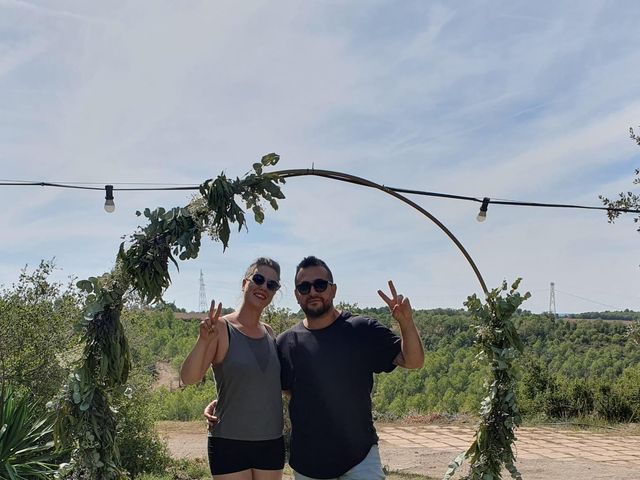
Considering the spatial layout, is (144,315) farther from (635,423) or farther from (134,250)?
(635,423)

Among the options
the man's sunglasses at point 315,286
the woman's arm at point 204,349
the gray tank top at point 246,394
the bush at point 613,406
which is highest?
the man's sunglasses at point 315,286

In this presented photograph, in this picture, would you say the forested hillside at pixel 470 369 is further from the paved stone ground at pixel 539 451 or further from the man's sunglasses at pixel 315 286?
the paved stone ground at pixel 539 451

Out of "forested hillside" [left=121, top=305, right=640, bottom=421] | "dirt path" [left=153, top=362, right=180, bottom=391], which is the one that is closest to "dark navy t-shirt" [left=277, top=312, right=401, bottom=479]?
"forested hillside" [left=121, top=305, right=640, bottom=421]

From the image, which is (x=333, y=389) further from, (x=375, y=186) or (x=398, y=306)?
(x=375, y=186)

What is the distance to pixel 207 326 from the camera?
276 centimetres

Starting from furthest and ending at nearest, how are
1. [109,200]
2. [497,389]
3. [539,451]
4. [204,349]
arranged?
[539,451] < [109,200] < [497,389] < [204,349]

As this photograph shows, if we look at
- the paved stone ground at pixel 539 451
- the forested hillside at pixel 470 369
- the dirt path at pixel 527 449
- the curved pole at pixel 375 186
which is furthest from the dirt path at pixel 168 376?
the curved pole at pixel 375 186

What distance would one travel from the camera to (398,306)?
9.71 feet

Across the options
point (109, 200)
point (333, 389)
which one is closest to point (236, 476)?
point (333, 389)

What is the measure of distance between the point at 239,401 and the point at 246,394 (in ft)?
0.14

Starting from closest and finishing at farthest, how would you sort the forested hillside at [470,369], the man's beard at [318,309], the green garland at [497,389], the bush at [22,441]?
the man's beard at [318,309], the green garland at [497,389], the bush at [22,441], the forested hillside at [470,369]

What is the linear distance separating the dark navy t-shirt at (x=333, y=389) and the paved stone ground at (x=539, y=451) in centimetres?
500

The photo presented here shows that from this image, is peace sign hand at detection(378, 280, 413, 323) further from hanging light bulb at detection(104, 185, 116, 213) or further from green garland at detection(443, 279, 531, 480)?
hanging light bulb at detection(104, 185, 116, 213)

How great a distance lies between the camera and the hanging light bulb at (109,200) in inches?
175
